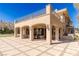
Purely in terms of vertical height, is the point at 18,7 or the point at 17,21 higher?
the point at 18,7

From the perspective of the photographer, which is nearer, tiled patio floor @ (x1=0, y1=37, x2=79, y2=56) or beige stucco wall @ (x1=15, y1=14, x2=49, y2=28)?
tiled patio floor @ (x1=0, y1=37, x2=79, y2=56)

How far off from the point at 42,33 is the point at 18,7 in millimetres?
6924

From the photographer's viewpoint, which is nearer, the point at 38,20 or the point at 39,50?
the point at 39,50

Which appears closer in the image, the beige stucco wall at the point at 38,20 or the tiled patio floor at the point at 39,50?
the tiled patio floor at the point at 39,50

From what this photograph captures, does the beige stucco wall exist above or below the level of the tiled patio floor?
above

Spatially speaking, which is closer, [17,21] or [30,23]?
[30,23]

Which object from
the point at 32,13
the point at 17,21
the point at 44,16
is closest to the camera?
the point at 44,16

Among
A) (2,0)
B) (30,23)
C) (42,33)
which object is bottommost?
(42,33)

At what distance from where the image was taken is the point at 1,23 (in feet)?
73.2

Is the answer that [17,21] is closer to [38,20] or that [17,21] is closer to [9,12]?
[9,12]

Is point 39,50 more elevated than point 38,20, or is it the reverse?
point 38,20

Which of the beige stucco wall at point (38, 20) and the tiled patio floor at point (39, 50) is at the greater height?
the beige stucco wall at point (38, 20)

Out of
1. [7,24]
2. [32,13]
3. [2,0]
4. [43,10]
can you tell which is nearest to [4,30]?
[7,24]

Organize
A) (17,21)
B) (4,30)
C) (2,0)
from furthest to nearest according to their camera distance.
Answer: (4,30), (17,21), (2,0)
